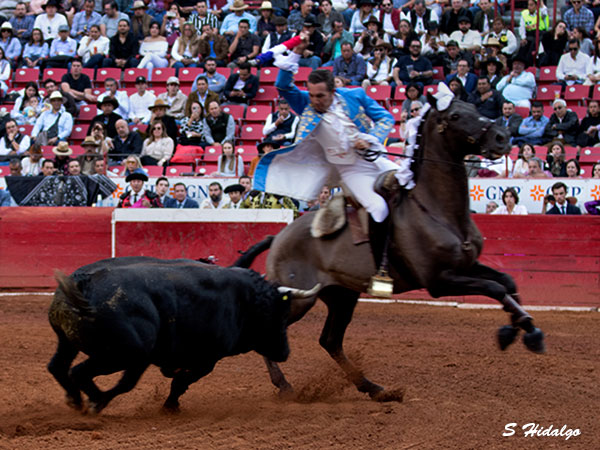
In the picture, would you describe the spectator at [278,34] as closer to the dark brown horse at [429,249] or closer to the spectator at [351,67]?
the spectator at [351,67]

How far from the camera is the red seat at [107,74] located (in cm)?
1784

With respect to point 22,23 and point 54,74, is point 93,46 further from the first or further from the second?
point 22,23

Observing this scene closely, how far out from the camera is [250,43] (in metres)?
17.0

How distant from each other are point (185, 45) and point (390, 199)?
12595 millimetres

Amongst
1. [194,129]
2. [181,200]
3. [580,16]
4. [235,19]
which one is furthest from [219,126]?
[580,16]

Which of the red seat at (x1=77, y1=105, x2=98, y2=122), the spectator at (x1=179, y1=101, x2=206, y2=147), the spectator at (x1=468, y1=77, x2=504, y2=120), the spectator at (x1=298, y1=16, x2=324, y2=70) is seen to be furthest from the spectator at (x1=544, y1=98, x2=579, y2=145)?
the red seat at (x1=77, y1=105, x2=98, y2=122)

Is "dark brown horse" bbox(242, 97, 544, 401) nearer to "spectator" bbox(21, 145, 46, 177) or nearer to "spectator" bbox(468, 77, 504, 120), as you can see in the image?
"spectator" bbox(468, 77, 504, 120)

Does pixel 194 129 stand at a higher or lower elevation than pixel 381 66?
lower

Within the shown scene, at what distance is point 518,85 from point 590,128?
1856 mm

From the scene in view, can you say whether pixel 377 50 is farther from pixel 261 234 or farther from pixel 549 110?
pixel 261 234

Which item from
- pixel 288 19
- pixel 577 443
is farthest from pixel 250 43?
pixel 577 443

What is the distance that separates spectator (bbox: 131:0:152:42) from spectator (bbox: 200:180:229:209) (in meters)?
7.48

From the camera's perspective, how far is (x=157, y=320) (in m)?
4.88

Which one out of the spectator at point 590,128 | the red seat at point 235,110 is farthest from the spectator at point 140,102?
the spectator at point 590,128
